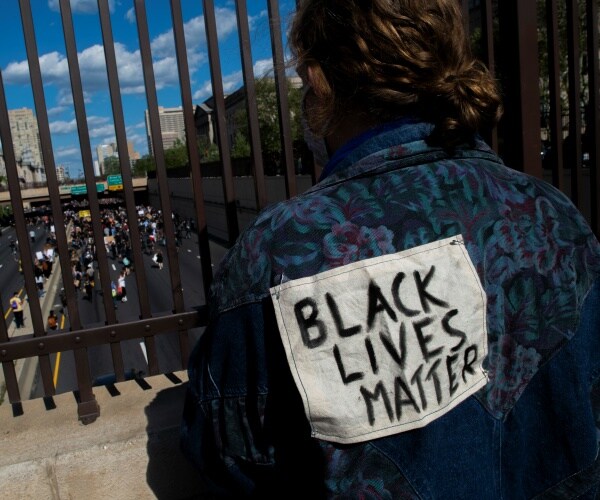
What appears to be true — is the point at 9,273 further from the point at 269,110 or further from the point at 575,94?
the point at 575,94

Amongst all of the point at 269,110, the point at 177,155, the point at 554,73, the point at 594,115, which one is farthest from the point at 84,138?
the point at 177,155

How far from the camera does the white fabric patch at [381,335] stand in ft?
3.90

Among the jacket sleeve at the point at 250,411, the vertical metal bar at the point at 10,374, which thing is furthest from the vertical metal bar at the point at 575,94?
the vertical metal bar at the point at 10,374

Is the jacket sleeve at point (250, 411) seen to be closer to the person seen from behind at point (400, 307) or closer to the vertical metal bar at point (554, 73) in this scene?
the person seen from behind at point (400, 307)

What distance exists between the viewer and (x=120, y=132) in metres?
2.42

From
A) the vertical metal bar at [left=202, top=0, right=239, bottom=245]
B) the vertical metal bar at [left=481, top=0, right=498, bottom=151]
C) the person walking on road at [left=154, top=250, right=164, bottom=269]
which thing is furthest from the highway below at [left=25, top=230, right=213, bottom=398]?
the vertical metal bar at [left=481, top=0, right=498, bottom=151]

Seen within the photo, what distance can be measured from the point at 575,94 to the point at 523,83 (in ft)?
2.17

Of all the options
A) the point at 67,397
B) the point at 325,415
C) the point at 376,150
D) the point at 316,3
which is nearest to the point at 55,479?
the point at 67,397

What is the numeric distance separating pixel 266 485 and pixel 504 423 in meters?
0.53

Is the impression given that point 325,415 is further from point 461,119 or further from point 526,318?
point 461,119

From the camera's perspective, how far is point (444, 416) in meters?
1.27

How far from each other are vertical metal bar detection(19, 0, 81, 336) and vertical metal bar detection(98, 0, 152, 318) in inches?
9.8

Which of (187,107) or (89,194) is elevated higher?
(187,107)

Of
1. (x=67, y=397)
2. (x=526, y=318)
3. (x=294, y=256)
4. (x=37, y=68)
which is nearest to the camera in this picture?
(x=294, y=256)
